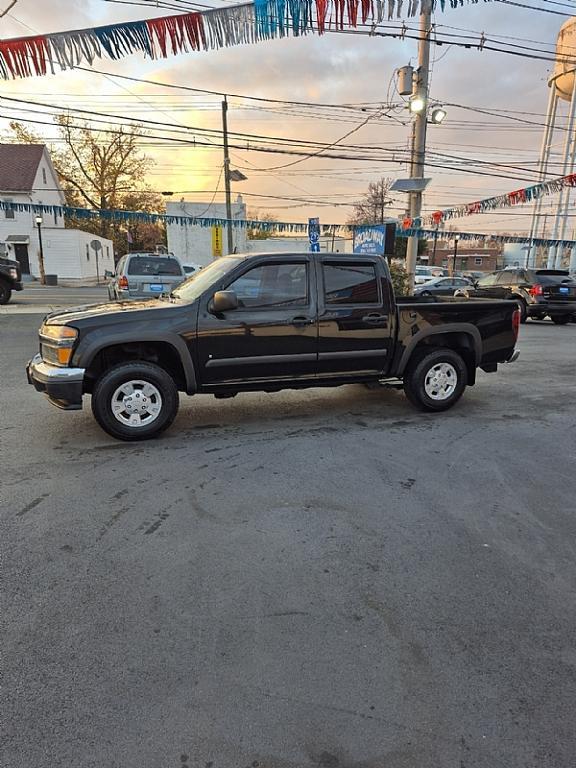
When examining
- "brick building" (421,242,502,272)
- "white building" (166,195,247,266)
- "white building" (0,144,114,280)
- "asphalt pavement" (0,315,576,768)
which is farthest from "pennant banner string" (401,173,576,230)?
"brick building" (421,242,502,272)

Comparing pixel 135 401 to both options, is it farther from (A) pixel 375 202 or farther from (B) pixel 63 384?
(A) pixel 375 202

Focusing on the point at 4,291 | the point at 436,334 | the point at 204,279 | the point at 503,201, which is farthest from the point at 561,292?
the point at 4,291

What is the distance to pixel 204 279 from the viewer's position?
5566 mm

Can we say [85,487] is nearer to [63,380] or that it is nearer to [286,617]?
[63,380]

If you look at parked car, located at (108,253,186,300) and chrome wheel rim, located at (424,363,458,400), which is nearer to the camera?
chrome wheel rim, located at (424,363,458,400)

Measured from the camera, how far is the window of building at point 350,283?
18.3ft

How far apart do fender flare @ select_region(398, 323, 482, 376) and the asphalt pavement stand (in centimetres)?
123

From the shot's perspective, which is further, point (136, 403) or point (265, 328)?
point (265, 328)

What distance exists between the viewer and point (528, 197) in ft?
57.3

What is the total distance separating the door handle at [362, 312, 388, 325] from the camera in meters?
5.68

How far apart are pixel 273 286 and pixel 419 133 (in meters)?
10.9

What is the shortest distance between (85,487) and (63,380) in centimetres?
120

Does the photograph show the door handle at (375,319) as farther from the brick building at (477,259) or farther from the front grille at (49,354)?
the brick building at (477,259)

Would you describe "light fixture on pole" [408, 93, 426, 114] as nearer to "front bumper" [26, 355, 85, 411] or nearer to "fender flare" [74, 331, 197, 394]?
"fender flare" [74, 331, 197, 394]
